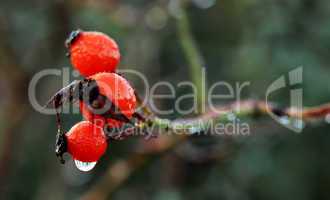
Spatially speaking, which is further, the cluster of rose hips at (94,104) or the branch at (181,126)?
the branch at (181,126)

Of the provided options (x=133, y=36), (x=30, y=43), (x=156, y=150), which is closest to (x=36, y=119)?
(x=30, y=43)

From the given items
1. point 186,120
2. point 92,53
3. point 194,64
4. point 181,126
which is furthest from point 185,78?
point 92,53

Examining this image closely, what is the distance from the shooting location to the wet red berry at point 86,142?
3.98 feet

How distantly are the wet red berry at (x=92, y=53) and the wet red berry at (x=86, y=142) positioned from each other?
0.53 feet

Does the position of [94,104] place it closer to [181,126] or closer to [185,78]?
[181,126]

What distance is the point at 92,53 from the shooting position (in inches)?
52.4

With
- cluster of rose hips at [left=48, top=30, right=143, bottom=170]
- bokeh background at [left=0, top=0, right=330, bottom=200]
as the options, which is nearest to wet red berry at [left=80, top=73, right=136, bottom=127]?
cluster of rose hips at [left=48, top=30, right=143, bottom=170]

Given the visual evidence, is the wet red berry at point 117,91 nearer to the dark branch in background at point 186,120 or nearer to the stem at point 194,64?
the dark branch in background at point 186,120

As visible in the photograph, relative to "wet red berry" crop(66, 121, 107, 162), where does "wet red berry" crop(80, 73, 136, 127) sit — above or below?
above

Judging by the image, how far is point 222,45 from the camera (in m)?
3.46

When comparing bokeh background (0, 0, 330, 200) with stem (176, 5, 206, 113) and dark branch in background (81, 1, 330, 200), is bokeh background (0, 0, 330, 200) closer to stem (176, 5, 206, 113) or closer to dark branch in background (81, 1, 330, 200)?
dark branch in background (81, 1, 330, 200)

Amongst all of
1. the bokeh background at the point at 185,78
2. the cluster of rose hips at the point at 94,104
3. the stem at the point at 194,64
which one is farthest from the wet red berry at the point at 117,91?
the bokeh background at the point at 185,78

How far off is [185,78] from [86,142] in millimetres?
2182

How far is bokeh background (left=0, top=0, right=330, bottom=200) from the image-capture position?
3053 mm
